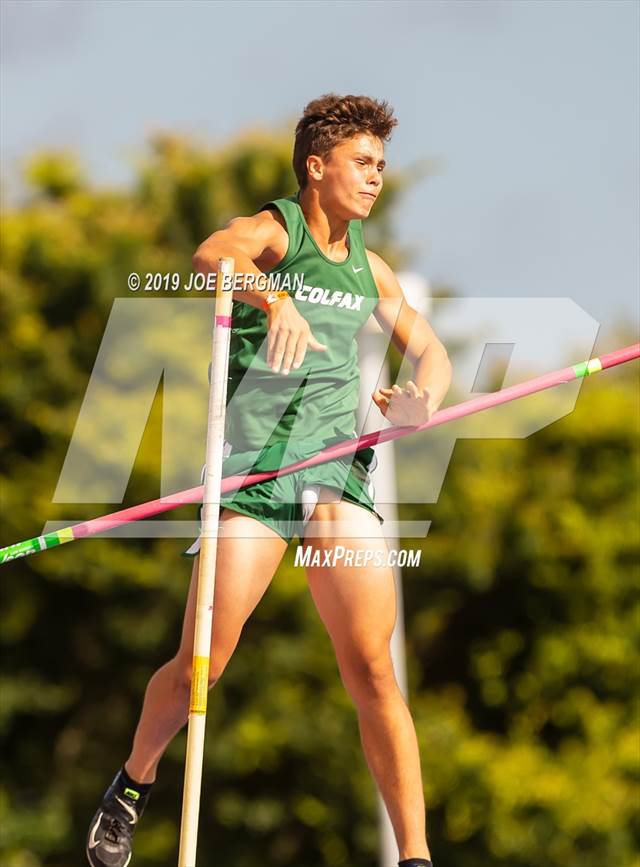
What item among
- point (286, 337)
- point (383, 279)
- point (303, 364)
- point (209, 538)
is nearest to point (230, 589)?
point (209, 538)

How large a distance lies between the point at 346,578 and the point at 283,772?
16.6 metres

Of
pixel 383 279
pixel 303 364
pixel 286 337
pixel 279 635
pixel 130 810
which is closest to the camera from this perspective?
pixel 286 337

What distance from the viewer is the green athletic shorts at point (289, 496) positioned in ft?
18.2

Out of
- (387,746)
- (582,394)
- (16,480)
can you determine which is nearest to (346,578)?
(387,746)

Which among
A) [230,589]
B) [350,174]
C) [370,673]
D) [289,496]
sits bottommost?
[370,673]

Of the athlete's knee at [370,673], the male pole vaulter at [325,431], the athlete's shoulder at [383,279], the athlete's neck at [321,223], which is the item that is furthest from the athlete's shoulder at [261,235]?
the athlete's knee at [370,673]

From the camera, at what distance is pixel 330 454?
220 inches

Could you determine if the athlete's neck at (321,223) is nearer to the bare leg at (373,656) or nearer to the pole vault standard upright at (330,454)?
the pole vault standard upright at (330,454)

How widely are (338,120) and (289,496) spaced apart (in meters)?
1.40

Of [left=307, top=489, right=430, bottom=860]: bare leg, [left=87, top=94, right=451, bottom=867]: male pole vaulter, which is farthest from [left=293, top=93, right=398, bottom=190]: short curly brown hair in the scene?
[left=307, top=489, right=430, bottom=860]: bare leg

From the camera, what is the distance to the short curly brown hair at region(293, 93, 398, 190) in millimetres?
5566

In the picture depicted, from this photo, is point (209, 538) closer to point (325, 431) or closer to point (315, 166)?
point (325, 431)

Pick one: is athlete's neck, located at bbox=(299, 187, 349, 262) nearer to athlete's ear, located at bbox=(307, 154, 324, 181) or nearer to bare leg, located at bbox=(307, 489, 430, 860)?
athlete's ear, located at bbox=(307, 154, 324, 181)

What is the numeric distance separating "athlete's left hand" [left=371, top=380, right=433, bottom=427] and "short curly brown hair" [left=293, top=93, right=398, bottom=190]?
0.92 m
